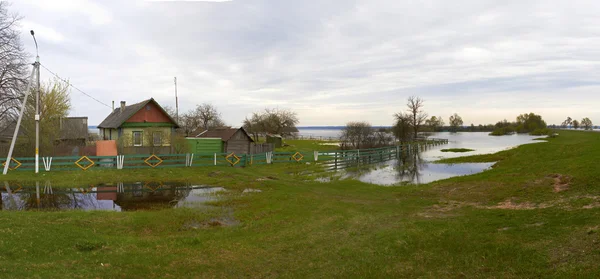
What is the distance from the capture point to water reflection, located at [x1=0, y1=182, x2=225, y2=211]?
13.5 m

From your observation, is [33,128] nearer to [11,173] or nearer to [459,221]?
[11,173]

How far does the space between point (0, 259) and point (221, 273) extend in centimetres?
428

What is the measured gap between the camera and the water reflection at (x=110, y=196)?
13.5m

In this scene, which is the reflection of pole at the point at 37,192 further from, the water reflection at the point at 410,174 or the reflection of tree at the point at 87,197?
the water reflection at the point at 410,174

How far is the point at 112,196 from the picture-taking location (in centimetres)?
1573

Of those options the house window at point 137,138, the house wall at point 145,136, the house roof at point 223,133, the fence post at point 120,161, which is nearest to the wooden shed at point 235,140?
the house roof at point 223,133

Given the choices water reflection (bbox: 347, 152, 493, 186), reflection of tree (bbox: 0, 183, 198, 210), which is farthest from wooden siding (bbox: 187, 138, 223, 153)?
reflection of tree (bbox: 0, 183, 198, 210)

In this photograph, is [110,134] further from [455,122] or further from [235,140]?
[455,122]

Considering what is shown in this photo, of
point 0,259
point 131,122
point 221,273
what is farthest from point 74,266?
point 131,122

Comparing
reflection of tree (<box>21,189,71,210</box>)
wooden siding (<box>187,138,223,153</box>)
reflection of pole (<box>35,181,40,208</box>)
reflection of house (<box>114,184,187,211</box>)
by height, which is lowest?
reflection of house (<box>114,184,187,211</box>)

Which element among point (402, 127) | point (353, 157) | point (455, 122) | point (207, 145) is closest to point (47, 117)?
point (207, 145)

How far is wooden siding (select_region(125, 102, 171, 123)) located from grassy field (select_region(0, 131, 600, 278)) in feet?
71.2

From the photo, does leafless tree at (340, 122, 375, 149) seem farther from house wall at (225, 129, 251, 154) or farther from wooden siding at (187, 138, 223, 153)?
wooden siding at (187, 138, 223, 153)

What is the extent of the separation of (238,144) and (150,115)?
9.36 m
